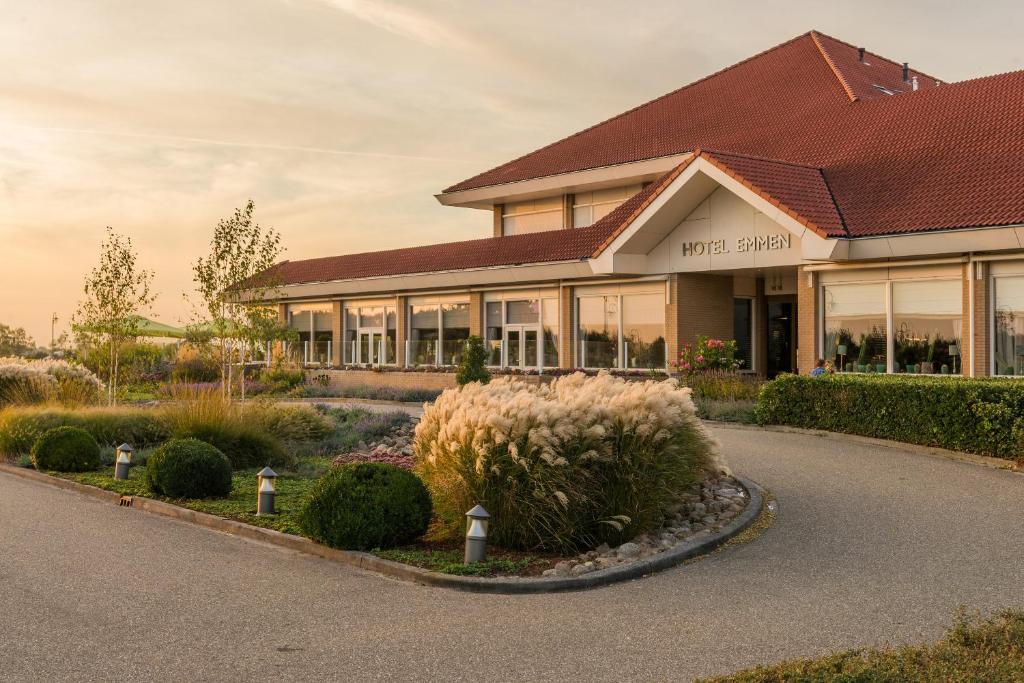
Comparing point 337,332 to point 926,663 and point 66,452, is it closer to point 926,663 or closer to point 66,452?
point 66,452

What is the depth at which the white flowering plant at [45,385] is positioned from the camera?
21.8 m

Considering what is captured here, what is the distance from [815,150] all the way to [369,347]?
1957 cm

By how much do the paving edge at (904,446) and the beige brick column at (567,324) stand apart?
40.2 ft

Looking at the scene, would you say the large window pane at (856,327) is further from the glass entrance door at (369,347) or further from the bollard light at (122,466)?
the glass entrance door at (369,347)

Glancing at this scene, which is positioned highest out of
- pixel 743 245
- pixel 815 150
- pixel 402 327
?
pixel 815 150

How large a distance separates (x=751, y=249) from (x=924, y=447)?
36.4 ft

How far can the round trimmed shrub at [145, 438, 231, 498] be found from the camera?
12844 millimetres

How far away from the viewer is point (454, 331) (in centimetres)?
3622

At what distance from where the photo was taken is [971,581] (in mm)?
8383

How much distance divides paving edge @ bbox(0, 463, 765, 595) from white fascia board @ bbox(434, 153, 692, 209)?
20229mm

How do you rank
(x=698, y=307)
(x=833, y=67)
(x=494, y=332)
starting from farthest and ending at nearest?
(x=494, y=332) < (x=833, y=67) < (x=698, y=307)

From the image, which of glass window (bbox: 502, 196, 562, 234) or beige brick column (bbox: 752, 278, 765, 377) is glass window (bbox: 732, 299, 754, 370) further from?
glass window (bbox: 502, 196, 562, 234)

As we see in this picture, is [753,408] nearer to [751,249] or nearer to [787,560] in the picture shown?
[751,249]

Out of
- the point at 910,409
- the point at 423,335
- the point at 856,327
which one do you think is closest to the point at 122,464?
the point at 910,409
